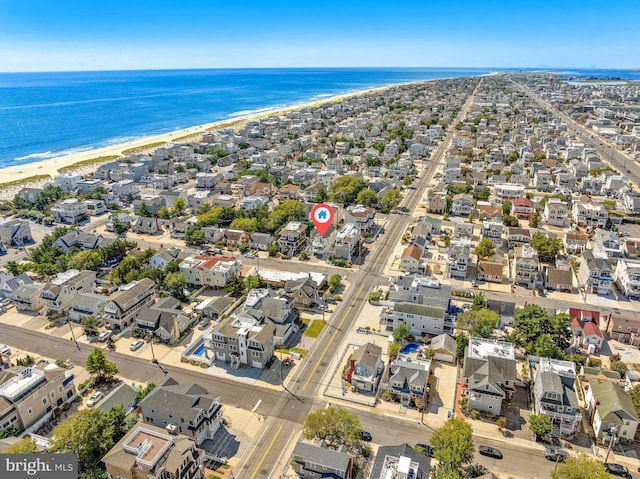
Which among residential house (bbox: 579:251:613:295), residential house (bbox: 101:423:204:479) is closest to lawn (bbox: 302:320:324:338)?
residential house (bbox: 101:423:204:479)

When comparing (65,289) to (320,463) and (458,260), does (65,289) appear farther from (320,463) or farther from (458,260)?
(458,260)

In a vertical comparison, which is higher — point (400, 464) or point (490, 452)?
point (400, 464)

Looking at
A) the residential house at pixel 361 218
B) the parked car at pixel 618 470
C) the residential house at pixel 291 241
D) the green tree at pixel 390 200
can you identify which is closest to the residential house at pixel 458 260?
the residential house at pixel 361 218

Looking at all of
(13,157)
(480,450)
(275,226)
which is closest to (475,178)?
(275,226)

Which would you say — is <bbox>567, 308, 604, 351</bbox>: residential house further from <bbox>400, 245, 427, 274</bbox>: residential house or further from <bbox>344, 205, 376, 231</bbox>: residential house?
<bbox>344, 205, 376, 231</bbox>: residential house

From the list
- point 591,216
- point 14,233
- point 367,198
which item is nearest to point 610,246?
point 591,216

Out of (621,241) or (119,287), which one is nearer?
(119,287)

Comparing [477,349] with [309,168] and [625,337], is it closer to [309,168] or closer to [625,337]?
[625,337]
